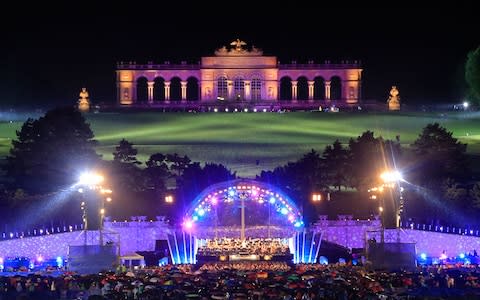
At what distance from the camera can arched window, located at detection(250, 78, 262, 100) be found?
384 feet

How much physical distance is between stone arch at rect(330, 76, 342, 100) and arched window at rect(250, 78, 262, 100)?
22.8ft

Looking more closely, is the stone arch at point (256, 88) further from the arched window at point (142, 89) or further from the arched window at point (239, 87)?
the arched window at point (142, 89)

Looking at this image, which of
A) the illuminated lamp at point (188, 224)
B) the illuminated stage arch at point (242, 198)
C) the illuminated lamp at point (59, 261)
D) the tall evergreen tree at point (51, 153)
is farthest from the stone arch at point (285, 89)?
the illuminated lamp at point (59, 261)

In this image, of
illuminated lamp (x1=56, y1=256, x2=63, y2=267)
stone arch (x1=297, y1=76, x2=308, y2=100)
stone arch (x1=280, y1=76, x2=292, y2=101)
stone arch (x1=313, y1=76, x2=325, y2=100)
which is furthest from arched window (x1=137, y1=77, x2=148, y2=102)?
illuminated lamp (x1=56, y1=256, x2=63, y2=267)

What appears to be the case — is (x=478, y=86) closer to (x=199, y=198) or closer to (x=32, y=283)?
(x=199, y=198)

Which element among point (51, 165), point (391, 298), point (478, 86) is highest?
point (478, 86)

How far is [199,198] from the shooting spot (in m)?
56.1

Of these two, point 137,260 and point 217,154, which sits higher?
point 217,154

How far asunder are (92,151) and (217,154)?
10.7 meters

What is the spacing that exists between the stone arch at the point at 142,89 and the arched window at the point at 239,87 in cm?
806

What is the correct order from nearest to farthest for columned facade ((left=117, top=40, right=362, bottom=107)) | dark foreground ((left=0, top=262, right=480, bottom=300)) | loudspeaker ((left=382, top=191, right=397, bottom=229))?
dark foreground ((left=0, top=262, right=480, bottom=300)) < loudspeaker ((left=382, top=191, right=397, bottom=229)) < columned facade ((left=117, top=40, right=362, bottom=107))

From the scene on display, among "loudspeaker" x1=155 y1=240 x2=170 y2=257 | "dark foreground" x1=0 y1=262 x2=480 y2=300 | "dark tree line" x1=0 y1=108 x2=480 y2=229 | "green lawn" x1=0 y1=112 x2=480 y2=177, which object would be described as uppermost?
"green lawn" x1=0 y1=112 x2=480 y2=177

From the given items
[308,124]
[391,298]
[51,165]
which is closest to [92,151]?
[51,165]

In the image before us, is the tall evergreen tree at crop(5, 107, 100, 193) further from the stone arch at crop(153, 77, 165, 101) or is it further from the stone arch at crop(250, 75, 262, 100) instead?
the stone arch at crop(153, 77, 165, 101)
